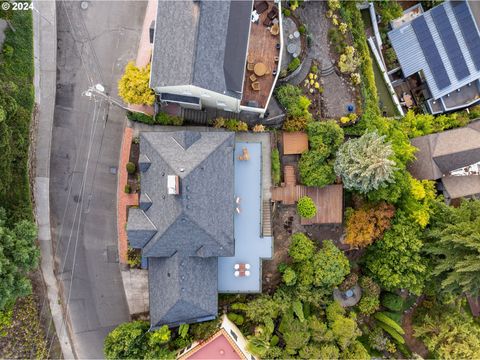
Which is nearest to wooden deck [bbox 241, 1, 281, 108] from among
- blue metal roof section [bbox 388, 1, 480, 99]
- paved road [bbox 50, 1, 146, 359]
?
paved road [bbox 50, 1, 146, 359]

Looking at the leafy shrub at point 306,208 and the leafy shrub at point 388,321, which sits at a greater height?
the leafy shrub at point 306,208

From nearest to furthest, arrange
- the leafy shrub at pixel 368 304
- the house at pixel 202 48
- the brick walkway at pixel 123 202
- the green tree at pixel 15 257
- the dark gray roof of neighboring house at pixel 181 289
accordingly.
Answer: the green tree at pixel 15 257 → the house at pixel 202 48 → the dark gray roof of neighboring house at pixel 181 289 → the brick walkway at pixel 123 202 → the leafy shrub at pixel 368 304

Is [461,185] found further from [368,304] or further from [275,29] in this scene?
[275,29]

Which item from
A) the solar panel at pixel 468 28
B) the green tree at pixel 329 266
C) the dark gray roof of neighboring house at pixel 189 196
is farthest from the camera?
the solar panel at pixel 468 28

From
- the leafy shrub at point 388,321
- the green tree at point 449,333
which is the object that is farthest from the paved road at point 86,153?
the green tree at point 449,333

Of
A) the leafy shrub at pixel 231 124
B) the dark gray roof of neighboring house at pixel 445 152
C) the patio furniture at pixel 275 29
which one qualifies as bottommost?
the dark gray roof of neighboring house at pixel 445 152

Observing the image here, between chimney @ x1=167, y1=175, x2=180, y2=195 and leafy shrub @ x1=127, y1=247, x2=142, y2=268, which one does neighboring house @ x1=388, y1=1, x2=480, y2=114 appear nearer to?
chimney @ x1=167, y1=175, x2=180, y2=195

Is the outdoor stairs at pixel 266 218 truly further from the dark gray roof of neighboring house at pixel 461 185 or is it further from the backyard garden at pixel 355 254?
the dark gray roof of neighboring house at pixel 461 185
